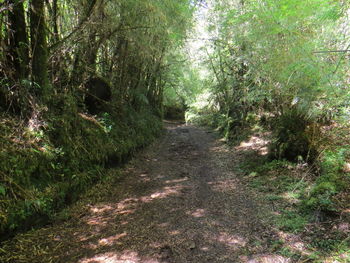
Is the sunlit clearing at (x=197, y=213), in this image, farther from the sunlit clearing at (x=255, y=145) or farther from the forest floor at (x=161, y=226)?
the sunlit clearing at (x=255, y=145)

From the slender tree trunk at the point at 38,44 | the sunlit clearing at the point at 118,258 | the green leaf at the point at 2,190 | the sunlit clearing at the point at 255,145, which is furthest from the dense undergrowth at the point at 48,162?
the sunlit clearing at the point at 255,145

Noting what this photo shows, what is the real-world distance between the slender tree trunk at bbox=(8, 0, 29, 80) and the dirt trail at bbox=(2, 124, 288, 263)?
9.05 feet

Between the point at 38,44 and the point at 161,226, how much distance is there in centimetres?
402

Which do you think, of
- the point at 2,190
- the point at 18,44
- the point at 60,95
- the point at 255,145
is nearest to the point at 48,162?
the point at 2,190

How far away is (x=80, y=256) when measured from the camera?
2.67 meters

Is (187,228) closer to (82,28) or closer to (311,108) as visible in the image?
(311,108)

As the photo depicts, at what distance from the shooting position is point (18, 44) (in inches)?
144

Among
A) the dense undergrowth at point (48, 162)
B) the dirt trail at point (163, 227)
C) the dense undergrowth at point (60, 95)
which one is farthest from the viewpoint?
the dense undergrowth at point (60, 95)

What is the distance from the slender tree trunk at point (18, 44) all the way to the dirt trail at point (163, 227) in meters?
2.76

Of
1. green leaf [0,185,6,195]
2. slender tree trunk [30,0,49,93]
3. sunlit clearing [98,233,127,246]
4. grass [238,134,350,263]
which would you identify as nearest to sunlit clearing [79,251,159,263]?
sunlit clearing [98,233,127,246]

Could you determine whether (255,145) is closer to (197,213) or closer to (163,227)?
(197,213)

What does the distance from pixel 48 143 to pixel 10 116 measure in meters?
0.73

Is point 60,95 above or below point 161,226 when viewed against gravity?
above

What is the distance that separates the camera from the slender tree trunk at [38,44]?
3.72m
